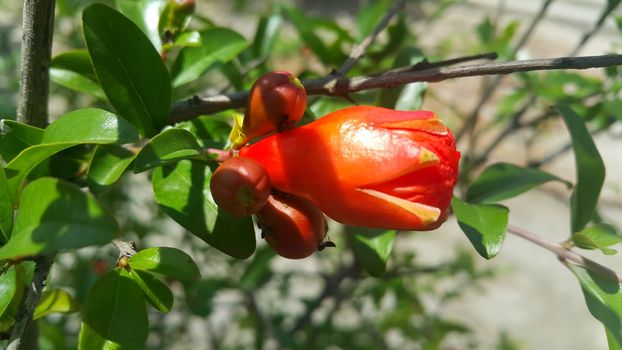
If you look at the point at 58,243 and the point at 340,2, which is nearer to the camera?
the point at 58,243

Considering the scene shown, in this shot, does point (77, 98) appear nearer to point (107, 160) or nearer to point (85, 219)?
point (107, 160)

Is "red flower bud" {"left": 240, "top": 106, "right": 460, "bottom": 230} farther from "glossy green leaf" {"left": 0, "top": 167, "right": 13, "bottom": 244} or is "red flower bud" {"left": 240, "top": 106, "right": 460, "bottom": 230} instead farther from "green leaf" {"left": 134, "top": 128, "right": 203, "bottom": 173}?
"glossy green leaf" {"left": 0, "top": 167, "right": 13, "bottom": 244}

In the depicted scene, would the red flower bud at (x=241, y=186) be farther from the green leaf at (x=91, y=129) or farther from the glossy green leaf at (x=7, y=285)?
the glossy green leaf at (x=7, y=285)

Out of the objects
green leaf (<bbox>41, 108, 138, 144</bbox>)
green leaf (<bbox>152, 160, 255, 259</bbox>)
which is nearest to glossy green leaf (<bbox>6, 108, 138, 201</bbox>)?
green leaf (<bbox>41, 108, 138, 144</bbox>)

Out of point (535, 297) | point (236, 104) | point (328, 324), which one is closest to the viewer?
point (236, 104)

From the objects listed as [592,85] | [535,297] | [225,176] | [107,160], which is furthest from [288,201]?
[535,297]
